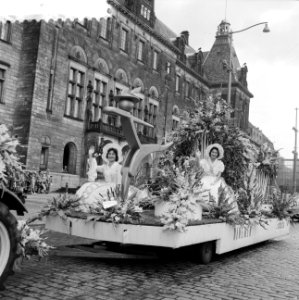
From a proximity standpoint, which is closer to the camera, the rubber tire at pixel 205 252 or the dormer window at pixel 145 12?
the rubber tire at pixel 205 252

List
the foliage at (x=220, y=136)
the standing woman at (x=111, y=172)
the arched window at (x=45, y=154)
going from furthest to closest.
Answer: the arched window at (x=45, y=154) < the foliage at (x=220, y=136) < the standing woman at (x=111, y=172)

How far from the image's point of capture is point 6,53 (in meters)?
25.8

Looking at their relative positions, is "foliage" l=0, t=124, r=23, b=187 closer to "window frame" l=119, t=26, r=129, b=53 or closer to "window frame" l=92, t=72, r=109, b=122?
"window frame" l=92, t=72, r=109, b=122

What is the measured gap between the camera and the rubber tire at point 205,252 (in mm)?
7188

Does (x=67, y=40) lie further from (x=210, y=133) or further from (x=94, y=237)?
(x=94, y=237)

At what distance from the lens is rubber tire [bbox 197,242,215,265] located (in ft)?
23.6

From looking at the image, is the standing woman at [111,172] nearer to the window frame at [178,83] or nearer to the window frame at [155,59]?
the window frame at [155,59]

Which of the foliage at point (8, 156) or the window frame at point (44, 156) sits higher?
the window frame at point (44, 156)

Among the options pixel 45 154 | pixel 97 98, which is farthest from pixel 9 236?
pixel 97 98

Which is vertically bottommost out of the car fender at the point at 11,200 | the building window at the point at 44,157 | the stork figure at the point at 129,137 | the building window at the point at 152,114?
the car fender at the point at 11,200

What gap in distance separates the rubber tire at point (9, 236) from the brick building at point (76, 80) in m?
17.0

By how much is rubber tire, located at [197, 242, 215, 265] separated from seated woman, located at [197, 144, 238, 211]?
1.00m

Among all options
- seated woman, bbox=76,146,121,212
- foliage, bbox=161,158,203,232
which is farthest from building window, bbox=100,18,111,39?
foliage, bbox=161,158,203,232

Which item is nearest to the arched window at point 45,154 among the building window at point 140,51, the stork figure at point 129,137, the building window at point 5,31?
the building window at point 5,31
